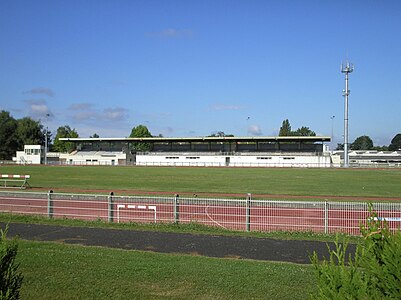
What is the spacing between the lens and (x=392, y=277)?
2.95m

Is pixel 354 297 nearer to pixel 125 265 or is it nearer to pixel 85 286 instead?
pixel 85 286

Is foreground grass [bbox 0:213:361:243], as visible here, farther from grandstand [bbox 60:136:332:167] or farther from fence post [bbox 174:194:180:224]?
grandstand [bbox 60:136:332:167]

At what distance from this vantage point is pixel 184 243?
36.3ft

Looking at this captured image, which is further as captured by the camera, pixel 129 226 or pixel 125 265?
pixel 129 226

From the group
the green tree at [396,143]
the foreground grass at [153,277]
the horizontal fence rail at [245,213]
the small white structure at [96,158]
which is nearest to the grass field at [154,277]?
the foreground grass at [153,277]

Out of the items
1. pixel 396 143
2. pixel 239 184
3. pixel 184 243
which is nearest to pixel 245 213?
pixel 184 243

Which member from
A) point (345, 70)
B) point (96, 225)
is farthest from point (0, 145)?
point (96, 225)

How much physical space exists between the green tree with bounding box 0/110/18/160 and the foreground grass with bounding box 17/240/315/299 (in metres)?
112

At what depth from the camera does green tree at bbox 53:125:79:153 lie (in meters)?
130

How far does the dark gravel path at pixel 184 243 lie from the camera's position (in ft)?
32.6

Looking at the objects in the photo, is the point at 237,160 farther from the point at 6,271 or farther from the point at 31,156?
the point at 6,271

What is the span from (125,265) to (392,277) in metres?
6.09

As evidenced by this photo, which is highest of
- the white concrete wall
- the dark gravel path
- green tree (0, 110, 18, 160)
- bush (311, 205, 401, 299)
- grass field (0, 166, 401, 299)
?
green tree (0, 110, 18, 160)

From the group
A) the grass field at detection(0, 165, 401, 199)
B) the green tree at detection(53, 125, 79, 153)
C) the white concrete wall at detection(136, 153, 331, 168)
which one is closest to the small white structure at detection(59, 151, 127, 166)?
the white concrete wall at detection(136, 153, 331, 168)
